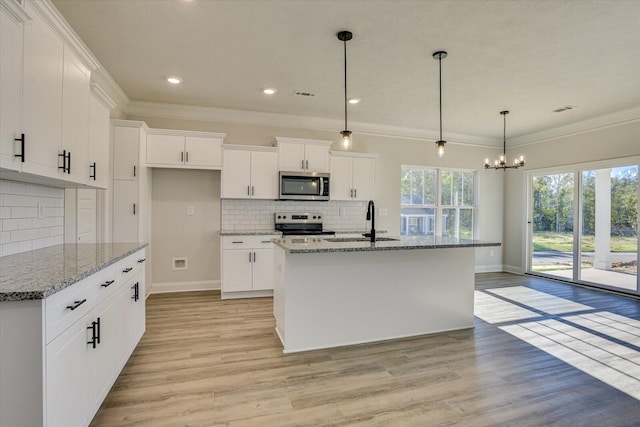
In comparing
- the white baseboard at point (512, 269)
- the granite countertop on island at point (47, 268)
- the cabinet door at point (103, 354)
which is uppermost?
the granite countertop on island at point (47, 268)

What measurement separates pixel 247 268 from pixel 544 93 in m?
4.45

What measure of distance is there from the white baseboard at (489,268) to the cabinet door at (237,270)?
178 inches

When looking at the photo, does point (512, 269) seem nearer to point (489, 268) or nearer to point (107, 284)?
point (489, 268)

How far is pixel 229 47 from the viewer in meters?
3.03

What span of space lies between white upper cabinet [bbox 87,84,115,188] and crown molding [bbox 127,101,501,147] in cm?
155

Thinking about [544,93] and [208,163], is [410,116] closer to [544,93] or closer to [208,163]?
[544,93]

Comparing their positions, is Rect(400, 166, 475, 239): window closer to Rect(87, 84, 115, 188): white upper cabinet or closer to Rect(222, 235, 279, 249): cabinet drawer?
Rect(222, 235, 279, 249): cabinet drawer

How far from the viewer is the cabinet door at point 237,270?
441 centimetres

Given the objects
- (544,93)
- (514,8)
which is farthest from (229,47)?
(544,93)

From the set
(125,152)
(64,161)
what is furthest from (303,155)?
(64,161)

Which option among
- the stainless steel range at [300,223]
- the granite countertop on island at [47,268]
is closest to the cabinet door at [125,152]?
the granite countertop on island at [47,268]

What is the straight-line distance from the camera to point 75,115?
92.8 inches

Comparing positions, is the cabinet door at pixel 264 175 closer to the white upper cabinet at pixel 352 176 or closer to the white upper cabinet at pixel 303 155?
the white upper cabinet at pixel 303 155

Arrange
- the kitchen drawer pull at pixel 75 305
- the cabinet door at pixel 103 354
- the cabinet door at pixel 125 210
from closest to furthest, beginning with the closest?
the kitchen drawer pull at pixel 75 305 → the cabinet door at pixel 103 354 → the cabinet door at pixel 125 210
